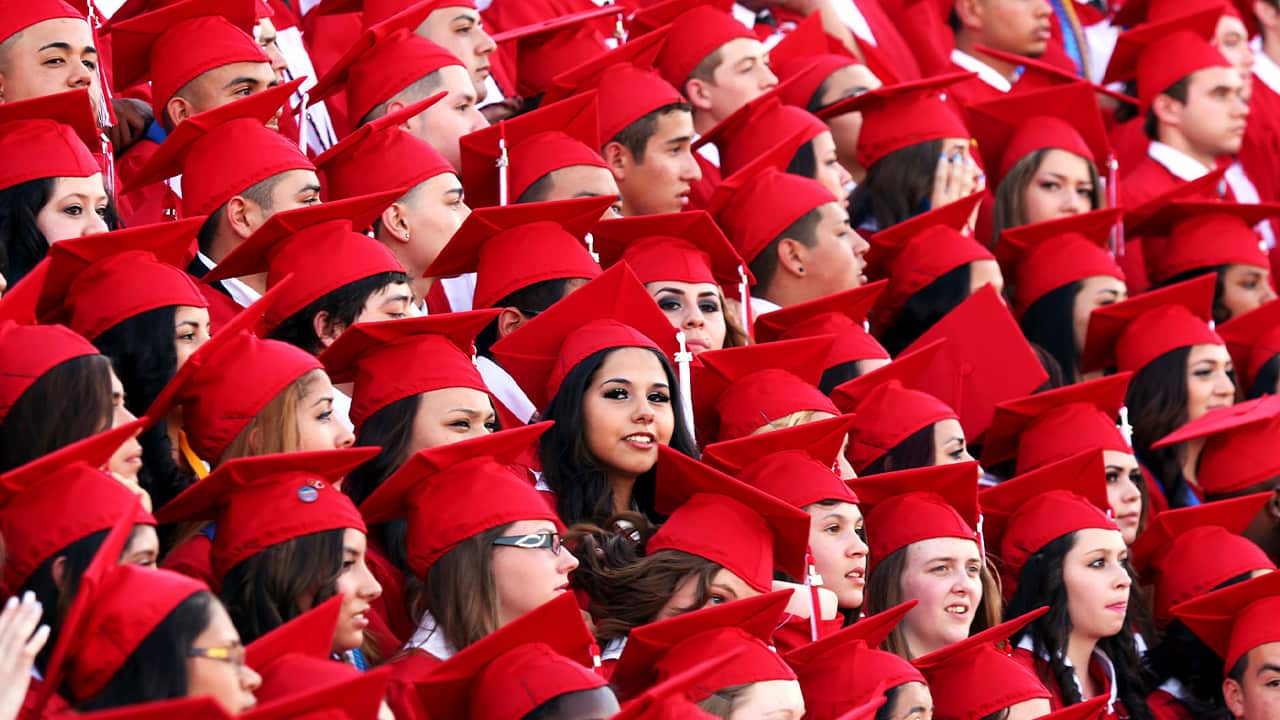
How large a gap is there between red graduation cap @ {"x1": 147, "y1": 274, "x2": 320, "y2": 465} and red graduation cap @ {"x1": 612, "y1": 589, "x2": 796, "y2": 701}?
0.80m

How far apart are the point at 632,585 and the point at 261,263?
3.43ft

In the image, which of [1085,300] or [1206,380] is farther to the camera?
[1085,300]

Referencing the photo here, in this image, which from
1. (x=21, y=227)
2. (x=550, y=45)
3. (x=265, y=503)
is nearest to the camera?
(x=265, y=503)

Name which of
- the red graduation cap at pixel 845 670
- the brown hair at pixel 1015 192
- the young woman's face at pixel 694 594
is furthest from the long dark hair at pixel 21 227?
the brown hair at pixel 1015 192

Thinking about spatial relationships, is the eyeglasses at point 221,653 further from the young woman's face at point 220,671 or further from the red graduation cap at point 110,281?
the red graduation cap at point 110,281

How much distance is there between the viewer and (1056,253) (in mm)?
6688

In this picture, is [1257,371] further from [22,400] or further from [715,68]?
[22,400]

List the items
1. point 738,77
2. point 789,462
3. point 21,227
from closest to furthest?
1. point 21,227
2. point 789,462
3. point 738,77

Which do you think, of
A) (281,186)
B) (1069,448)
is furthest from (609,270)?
(1069,448)

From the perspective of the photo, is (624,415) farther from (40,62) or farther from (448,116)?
(40,62)

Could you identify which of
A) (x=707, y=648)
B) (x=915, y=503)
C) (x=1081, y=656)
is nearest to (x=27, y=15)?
(x=707, y=648)

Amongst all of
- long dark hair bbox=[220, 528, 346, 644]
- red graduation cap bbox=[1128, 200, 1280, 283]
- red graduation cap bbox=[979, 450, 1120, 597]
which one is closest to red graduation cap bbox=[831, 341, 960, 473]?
red graduation cap bbox=[979, 450, 1120, 597]

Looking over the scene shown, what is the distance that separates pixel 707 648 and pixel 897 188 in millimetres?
2577

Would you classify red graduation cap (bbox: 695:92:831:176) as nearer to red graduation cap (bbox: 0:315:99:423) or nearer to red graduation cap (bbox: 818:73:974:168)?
red graduation cap (bbox: 818:73:974:168)
